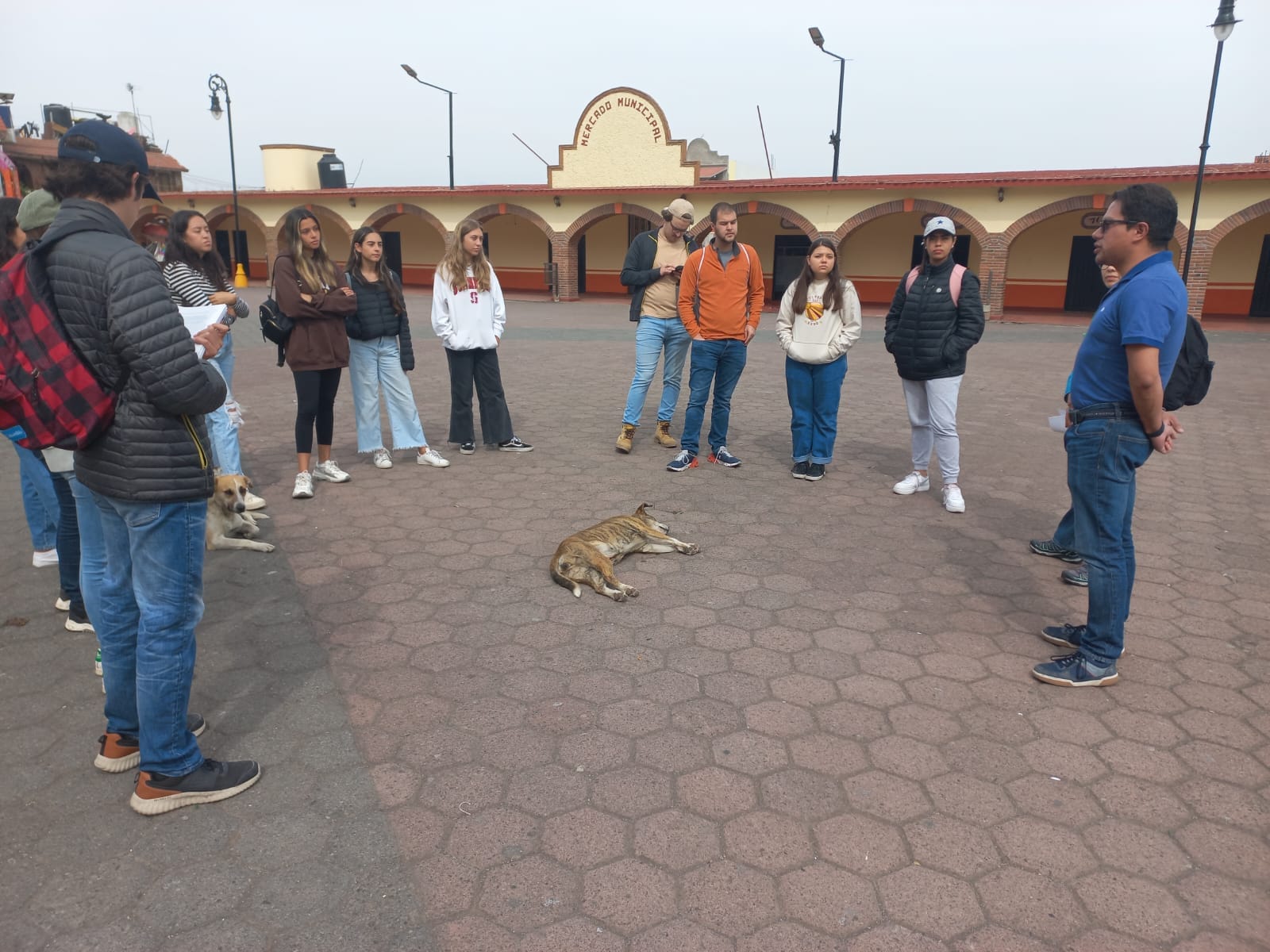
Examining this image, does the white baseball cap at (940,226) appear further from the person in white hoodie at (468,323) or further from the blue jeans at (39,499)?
the blue jeans at (39,499)

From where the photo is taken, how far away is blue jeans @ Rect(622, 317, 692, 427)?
6641 mm

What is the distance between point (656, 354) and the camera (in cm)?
668

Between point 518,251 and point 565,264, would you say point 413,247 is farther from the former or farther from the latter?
point 565,264

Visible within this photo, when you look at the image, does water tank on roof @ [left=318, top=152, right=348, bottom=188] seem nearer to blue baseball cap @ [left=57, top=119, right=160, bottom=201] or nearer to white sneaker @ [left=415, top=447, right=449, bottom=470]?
white sneaker @ [left=415, top=447, right=449, bottom=470]

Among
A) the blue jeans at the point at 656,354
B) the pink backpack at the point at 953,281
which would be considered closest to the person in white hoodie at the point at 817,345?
the pink backpack at the point at 953,281

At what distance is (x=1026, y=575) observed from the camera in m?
4.48

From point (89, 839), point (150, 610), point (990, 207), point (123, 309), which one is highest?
point (990, 207)

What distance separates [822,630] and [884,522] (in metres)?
1.69

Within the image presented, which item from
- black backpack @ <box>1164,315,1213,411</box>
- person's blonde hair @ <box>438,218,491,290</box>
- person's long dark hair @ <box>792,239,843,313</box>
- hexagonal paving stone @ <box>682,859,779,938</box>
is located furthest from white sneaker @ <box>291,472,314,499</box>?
black backpack @ <box>1164,315,1213,411</box>

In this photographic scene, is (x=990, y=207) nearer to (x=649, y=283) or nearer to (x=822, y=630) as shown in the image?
(x=649, y=283)

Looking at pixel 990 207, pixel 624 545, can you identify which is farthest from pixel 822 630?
pixel 990 207

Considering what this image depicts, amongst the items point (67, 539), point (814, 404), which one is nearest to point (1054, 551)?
point (814, 404)

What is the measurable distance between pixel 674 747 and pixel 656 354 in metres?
4.23

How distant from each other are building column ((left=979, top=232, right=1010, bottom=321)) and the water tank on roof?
21.6 metres
